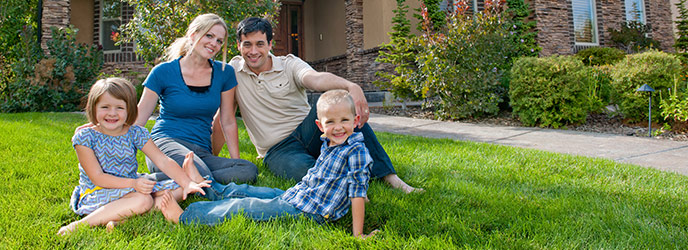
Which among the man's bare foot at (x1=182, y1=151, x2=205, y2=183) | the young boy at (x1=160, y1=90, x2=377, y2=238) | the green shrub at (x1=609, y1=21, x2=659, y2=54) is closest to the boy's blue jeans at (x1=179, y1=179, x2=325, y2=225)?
the young boy at (x1=160, y1=90, x2=377, y2=238)

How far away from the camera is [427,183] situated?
9.39 ft

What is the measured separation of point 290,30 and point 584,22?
26.5 feet

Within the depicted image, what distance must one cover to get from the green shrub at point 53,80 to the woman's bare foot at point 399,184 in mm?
7289

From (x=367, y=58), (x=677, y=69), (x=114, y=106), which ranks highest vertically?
(x=367, y=58)

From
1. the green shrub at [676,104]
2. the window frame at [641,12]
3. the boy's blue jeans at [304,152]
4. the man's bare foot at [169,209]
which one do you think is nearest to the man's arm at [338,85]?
the boy's blue jeans at [304,152]

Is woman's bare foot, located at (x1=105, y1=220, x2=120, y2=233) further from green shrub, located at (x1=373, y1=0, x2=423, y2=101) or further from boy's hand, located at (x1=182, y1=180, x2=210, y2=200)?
green shrub, located at (x1=373, y1=0, x2=423, y2=101)

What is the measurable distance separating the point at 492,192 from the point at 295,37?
10.7 metres

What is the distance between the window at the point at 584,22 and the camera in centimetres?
1229

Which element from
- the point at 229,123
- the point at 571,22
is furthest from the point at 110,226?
the point at 571,22

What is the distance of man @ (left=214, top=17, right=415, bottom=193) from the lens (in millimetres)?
2943

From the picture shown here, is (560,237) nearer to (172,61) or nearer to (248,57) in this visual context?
(248,57)

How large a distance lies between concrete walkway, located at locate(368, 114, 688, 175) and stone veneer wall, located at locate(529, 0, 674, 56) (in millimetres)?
5467

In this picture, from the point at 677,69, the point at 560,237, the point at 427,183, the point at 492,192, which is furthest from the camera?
the point at 677,69

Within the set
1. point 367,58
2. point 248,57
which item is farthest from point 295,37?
point 248,57
